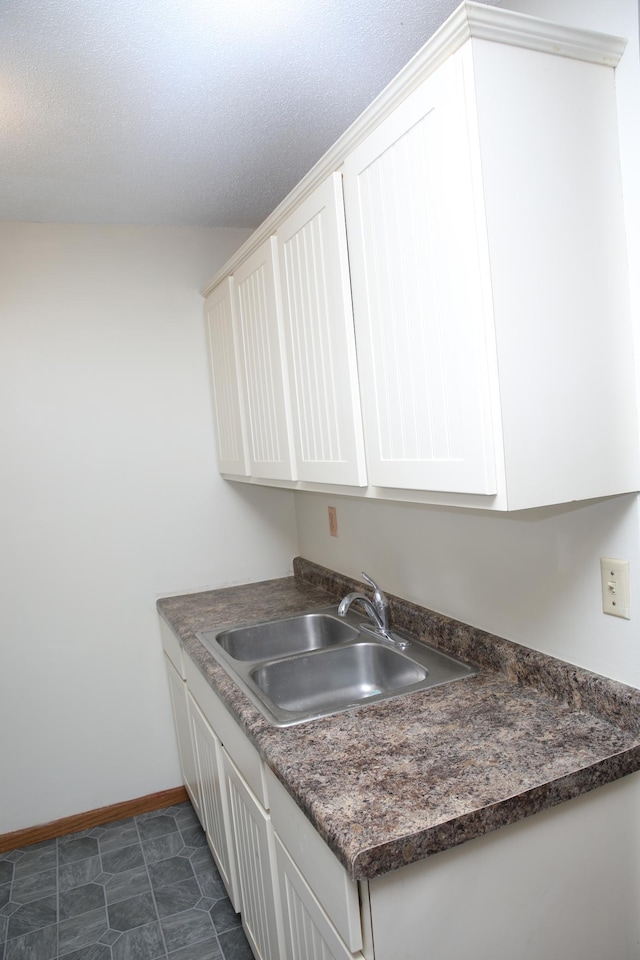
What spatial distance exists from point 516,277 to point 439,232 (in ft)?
0.53

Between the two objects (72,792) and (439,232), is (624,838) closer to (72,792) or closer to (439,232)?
(439,232)

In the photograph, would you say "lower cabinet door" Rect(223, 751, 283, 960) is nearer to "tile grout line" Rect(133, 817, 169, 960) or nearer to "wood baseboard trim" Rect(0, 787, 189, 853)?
"tile grout line" Rect(133, 817, 169, 960)

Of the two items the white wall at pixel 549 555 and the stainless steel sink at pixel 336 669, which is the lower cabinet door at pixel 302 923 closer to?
the stainless steel sink at pixel 336 669

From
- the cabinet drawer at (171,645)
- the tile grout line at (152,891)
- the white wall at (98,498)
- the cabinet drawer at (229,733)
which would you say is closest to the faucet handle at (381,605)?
the cabinet drawer at (229,733)

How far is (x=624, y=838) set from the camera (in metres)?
1.28

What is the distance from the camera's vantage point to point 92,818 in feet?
8.57

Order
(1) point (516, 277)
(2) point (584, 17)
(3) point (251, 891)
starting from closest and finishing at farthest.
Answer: (1) point (516, 277), (2) point (584, 17), (3) point (251, 891)

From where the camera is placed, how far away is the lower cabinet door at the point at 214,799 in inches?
76.8

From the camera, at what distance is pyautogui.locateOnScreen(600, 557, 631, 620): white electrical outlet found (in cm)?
128

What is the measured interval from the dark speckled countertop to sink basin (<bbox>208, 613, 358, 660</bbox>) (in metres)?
0.49

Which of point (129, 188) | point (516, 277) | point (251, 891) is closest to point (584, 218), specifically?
point (516, 277)

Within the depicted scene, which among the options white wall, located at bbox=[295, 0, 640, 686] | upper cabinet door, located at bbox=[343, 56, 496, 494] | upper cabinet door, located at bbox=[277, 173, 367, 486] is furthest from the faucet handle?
upper cabinet door, located at bbox=[343, 56, 496, 494]

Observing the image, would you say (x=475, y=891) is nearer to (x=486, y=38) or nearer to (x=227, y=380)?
(x=486, y=38)

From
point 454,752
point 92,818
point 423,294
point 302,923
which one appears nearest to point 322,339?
point 423,294
